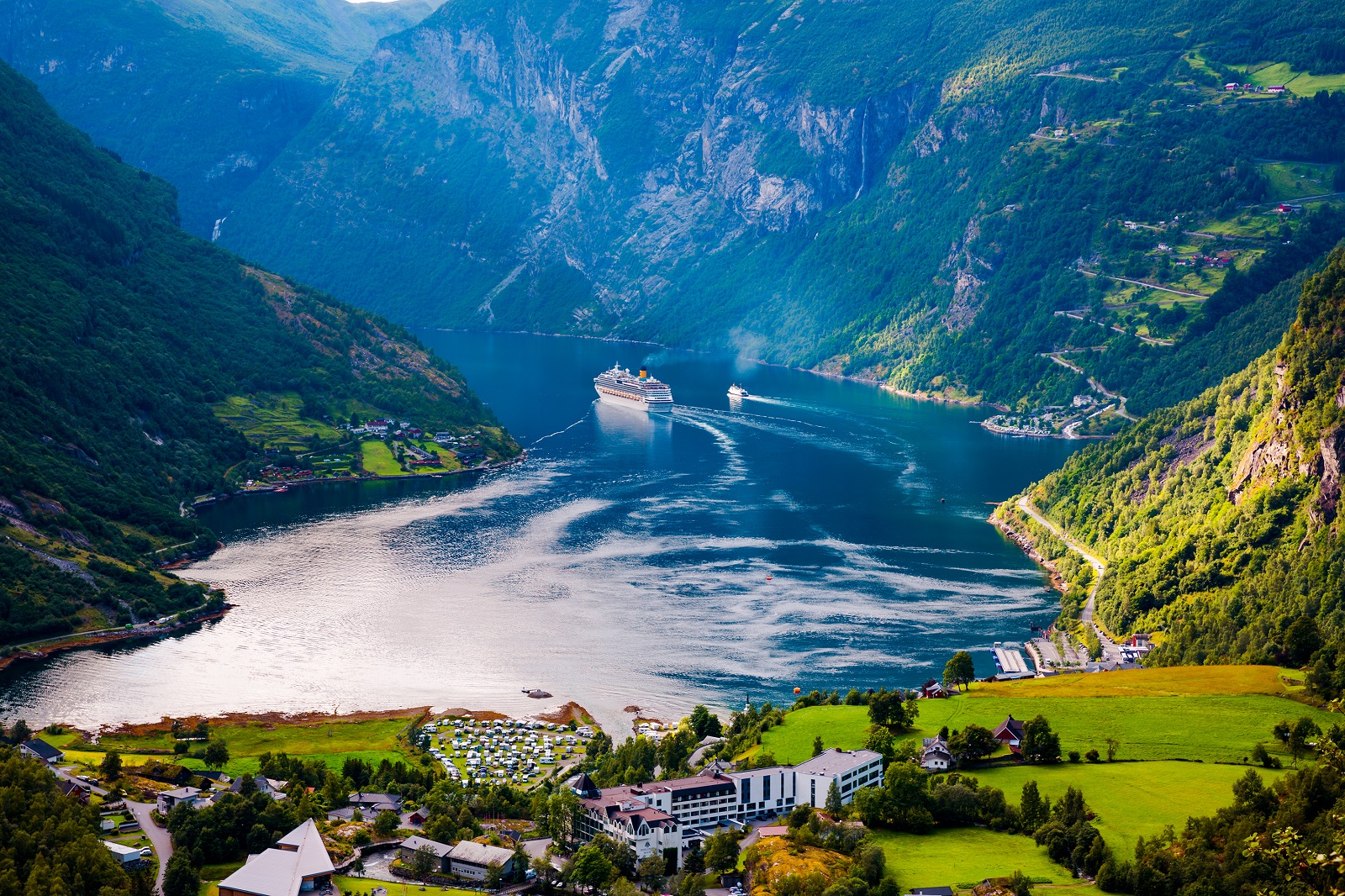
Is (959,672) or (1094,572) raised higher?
(1094,572)

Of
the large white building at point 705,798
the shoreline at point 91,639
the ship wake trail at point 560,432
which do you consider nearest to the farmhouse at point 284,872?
the large white building at point 705,798

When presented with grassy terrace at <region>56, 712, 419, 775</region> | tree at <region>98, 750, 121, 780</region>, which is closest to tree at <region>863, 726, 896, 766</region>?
grassy terrace at <region>56, 712, 419, 775</region>

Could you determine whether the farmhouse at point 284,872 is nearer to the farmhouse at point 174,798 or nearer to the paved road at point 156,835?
the paved road at point 156,835

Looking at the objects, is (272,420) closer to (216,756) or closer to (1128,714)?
(216,756)

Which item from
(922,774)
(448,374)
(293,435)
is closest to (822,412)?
(448,374)

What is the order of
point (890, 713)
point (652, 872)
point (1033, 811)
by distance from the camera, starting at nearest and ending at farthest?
1. point (652, 872)
2. point (1033, 811)
3. point (890, 713)

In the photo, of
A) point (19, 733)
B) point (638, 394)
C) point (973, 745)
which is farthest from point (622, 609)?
point (638, 394)

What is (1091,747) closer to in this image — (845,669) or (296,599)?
(845,669)
